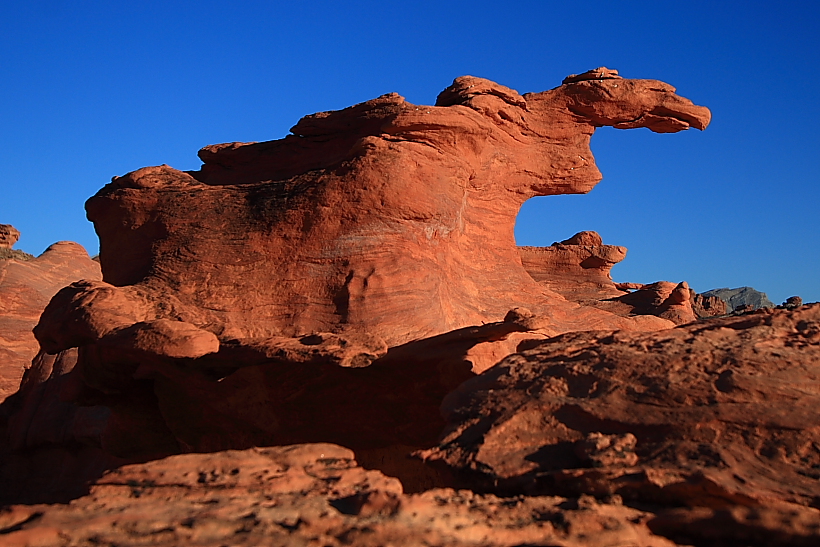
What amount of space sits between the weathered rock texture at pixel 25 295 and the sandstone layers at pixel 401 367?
2621 millimetres

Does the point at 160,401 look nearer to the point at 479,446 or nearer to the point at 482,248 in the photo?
the point at 482,248

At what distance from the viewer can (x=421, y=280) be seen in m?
8.59

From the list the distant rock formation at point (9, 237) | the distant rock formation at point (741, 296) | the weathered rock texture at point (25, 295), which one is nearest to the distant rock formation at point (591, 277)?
the weathered rock texture at point (25, 295)

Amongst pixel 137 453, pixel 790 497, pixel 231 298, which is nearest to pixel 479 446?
pixel 790 497

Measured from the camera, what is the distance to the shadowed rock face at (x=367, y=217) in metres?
8.50

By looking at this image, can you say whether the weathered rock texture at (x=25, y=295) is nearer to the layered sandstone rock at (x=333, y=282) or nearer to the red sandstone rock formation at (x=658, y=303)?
the layered sandstone rock at (x=333, y=282)

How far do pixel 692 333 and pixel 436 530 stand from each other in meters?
2.99

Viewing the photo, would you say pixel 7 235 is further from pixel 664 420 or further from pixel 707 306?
pixel 664 420

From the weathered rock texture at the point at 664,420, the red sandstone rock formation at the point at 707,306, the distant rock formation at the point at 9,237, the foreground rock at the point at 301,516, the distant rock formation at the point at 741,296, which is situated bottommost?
the foreground rock at the point at 301,516

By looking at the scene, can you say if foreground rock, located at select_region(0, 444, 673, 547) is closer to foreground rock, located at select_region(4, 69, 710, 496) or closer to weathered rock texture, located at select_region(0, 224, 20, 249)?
foreground rock, located at select_region(4, 69, 710, 496)

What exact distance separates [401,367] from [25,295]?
15.5m

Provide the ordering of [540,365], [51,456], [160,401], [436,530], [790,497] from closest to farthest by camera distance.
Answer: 1. [436,530]
2. [790,497]
3. [540,365]
4. [160,401]
5. [51,456]

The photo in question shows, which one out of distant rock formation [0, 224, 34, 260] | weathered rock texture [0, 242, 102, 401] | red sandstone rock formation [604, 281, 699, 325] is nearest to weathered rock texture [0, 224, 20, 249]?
distant rock formation [0, 224, 34, 260]

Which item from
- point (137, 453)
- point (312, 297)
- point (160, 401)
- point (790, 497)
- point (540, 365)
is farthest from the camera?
point (137, 453)
